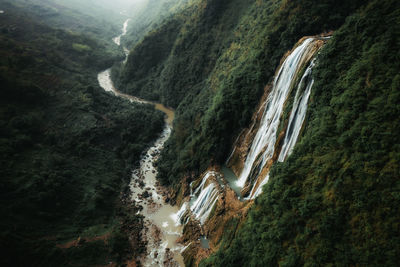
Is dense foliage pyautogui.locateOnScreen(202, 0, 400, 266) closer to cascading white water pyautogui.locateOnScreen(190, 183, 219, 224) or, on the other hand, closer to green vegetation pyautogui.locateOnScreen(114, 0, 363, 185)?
cascading white water pyautogui.locateOnScreen(190, 183, 219, 224)

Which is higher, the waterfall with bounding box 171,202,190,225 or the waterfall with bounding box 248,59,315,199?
the waterfall with bounding box 248,59,315,199

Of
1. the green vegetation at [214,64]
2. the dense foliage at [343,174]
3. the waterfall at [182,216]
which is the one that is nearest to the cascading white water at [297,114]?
the dense foliage at [343,174]

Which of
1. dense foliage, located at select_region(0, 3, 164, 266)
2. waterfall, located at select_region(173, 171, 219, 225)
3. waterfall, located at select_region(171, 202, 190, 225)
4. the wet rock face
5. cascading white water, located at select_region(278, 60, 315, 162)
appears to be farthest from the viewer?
waterfall, located at select_region(171, 202, 190, 225)

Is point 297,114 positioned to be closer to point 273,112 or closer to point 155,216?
point 273,112

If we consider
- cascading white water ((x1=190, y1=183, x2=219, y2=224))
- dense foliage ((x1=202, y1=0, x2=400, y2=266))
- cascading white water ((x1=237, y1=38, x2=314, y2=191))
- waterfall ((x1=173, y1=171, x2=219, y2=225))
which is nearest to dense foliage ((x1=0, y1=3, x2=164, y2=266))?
waterfall ((x1=173, y1=171, x2=219, y2=225))

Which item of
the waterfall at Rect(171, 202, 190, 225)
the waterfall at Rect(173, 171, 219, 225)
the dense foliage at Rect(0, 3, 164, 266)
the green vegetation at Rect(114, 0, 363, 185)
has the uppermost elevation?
the green vegetation at Rect(114, 0, 363, 185)

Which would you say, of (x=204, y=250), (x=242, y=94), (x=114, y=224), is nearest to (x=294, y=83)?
(x=242, y=94)
